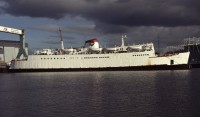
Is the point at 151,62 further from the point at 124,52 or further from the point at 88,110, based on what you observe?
the point at 88,110

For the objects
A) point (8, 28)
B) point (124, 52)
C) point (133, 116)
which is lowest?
point (133, 116)

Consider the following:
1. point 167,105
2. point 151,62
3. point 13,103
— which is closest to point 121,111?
point 167,105

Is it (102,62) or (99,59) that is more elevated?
(99,59)

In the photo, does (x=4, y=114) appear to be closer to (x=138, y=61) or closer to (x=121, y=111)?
(x=121, y=111)

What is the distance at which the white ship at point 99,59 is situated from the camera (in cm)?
9681

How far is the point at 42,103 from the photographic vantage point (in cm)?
3275

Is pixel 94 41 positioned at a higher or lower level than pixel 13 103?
higher

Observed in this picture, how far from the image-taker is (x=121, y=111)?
27.5 m

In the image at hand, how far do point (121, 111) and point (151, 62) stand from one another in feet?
230

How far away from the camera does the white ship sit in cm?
9681

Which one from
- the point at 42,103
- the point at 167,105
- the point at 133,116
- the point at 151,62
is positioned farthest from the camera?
the point at 151,62

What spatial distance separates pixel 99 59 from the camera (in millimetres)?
102625

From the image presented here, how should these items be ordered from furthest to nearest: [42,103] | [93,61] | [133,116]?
[93,61], [42,103], [133,116]

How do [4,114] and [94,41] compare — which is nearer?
[4,114]
